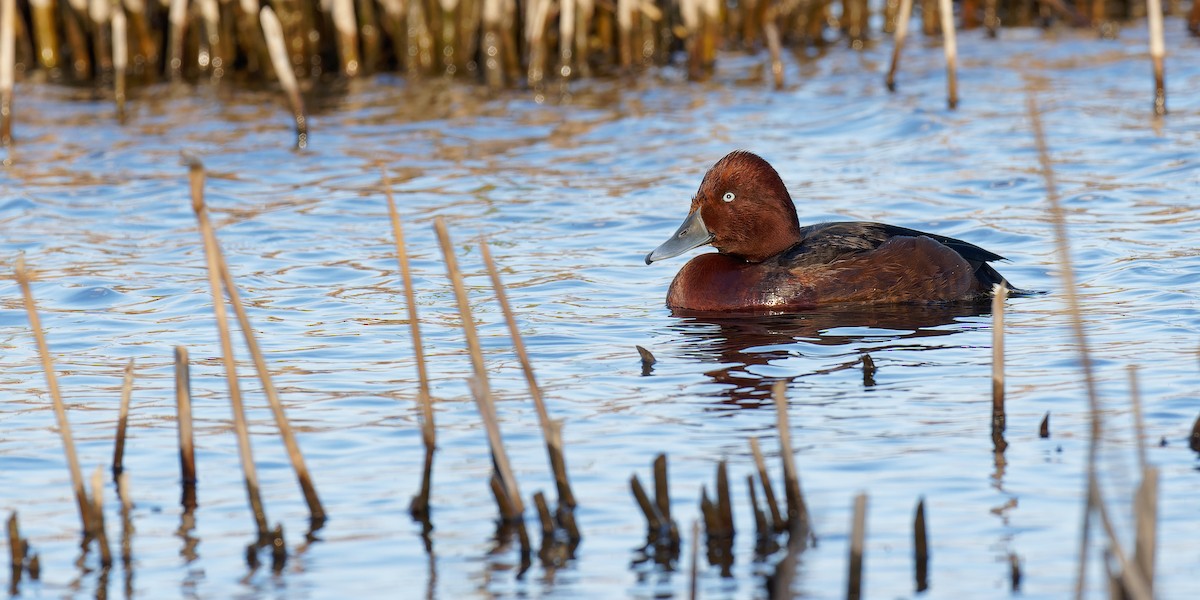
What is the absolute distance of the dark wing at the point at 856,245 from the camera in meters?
Answer: 7.78

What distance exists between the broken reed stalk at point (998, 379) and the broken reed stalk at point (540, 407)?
4.38 feet

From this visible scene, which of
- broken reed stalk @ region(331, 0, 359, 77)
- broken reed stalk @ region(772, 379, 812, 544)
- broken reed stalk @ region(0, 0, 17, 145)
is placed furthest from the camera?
broken reed stalk @ region(331, 0, 359, 77)

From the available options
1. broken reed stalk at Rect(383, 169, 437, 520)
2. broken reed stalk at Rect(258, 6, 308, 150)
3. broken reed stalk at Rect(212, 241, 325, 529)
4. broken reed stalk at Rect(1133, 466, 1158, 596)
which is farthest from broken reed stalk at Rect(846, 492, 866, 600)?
broken reed stalk at Rect(258, 6, 308, 150)

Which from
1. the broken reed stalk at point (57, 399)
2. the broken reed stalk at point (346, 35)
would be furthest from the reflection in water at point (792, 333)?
the broken reed stalk at point (346, 35)

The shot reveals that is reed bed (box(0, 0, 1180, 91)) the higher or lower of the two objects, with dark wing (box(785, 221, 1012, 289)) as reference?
higher

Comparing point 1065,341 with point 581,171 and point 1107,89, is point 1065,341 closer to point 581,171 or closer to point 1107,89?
point 581,171

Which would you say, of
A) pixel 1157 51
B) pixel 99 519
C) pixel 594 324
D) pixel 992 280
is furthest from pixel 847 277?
pixel 1157 51

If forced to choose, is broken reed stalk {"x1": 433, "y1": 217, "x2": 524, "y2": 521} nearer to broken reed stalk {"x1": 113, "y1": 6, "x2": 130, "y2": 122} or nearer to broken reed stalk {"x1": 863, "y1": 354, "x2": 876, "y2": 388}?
broken reed stalk {"x1": 863, "y1": 354, "x2": 876, "y2": 388}

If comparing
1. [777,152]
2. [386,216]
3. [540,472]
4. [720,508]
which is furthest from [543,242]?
[720,508]

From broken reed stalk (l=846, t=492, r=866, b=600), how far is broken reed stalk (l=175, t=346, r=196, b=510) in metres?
1.91

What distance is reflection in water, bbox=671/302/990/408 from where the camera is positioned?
21.2 ft

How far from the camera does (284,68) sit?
37.3ft

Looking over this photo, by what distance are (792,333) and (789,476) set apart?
301cm

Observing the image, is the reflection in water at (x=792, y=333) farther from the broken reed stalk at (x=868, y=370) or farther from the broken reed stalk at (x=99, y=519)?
the broken reed stalk at (x=99, y=519)
